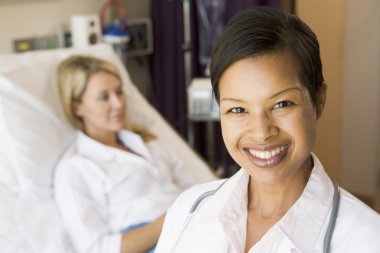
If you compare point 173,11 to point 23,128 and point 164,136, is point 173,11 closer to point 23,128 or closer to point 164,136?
point 164,136

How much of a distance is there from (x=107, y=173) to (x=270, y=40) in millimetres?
1111

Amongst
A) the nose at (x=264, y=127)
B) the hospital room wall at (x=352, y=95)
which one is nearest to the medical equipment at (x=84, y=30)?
the hospital room wall at (x=352, y=95)

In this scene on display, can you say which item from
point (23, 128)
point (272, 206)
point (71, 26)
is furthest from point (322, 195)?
point (71, 26)

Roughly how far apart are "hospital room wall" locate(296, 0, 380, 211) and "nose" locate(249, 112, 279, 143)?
2.04 m

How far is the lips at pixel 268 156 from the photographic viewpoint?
3.27 feet

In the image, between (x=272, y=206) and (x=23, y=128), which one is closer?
(x=272, y=206)

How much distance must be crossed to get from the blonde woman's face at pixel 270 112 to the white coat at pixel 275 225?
0.28ft

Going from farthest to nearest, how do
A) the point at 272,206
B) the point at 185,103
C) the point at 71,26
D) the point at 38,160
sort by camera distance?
1. the point at 185,103
2. the point at 71,26
3. the point at 38,160
4. the point at 272,206

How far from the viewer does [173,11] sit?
3.21 meters

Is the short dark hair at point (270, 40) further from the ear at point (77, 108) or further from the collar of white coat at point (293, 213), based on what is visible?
the ear at point (77, 108)

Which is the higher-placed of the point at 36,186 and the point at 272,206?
the point at 272,206

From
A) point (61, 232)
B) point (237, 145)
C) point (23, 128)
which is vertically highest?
point (237, 145)

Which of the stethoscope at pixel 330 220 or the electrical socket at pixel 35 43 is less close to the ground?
the electrical socket at pixel 35 43

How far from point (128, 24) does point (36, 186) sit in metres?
1.47
